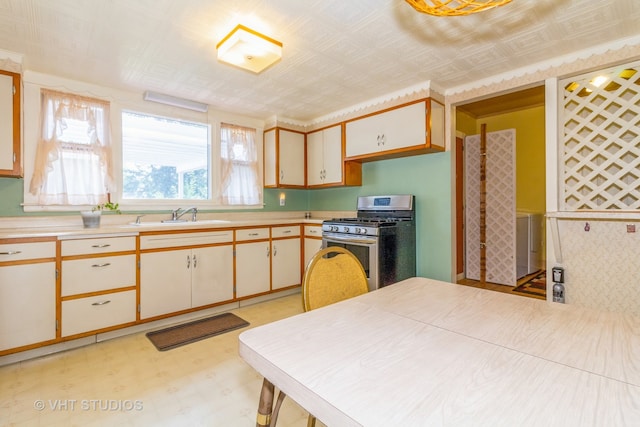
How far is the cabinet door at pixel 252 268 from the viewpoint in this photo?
332 centimetres

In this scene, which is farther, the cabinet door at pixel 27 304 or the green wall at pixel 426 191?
the green wall at pixel 426 191

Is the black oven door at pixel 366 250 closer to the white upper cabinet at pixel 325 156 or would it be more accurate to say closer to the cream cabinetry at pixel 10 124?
the white upper cabinet at pixel 325 156

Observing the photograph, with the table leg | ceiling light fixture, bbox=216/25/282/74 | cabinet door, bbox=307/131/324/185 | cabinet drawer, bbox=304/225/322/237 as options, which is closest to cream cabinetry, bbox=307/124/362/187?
cabinet door, bbox=307/131/324/185

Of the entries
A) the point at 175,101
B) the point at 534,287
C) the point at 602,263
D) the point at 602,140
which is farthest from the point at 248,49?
the point at 534,287

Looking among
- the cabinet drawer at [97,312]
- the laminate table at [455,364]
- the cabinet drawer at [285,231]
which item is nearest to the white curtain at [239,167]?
the cabinet drawer at [285,231]

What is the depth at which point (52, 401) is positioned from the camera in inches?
69.4

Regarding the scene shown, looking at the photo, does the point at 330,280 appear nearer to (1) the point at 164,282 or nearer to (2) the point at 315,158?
(1) the point at 164,282

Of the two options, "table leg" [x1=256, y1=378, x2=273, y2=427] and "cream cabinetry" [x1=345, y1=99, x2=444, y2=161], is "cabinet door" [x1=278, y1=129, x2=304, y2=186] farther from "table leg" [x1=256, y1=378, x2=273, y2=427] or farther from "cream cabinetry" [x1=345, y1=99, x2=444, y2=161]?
"table leg" [x1=256, y1=378, x2=273, y2=427]

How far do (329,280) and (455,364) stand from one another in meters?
0.73

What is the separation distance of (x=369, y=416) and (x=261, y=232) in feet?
10.0

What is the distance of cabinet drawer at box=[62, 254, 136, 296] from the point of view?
233 cm

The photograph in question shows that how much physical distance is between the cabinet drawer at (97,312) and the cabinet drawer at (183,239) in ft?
1.40

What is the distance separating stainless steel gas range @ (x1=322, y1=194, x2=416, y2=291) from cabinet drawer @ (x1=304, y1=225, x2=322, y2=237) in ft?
0.77

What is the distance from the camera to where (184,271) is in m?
2.92
